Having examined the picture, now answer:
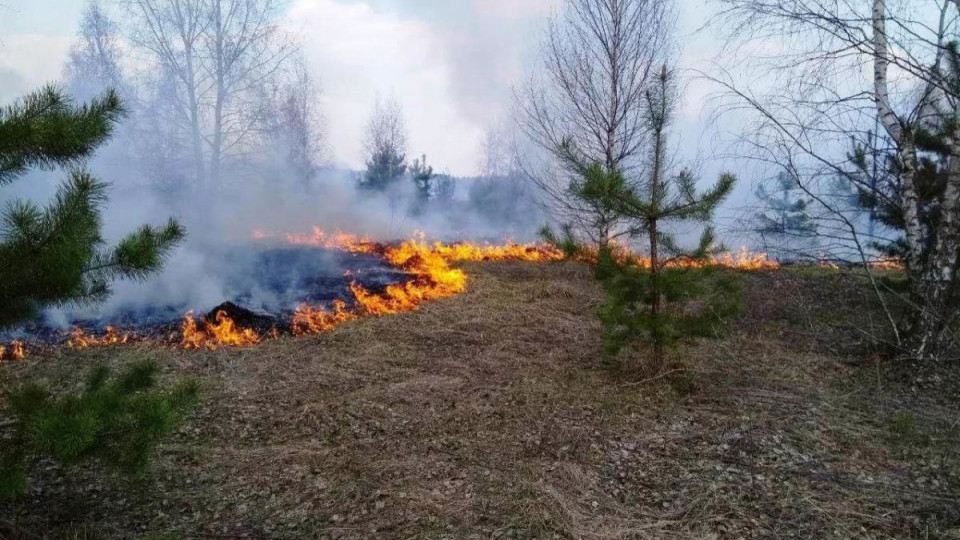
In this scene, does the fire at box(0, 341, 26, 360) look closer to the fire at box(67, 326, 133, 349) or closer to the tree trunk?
the fire at box(67, 326, 133, 349)

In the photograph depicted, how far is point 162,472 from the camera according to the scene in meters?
4.02

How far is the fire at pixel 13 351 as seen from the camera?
6.12m

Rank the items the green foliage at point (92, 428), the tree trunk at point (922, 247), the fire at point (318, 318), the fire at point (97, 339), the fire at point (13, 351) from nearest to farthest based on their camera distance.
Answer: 1. the green foliage at point (92, 428)
2. the tree trunk at point (922, 247)
3. the fire at point (13, 351)
4. the fire at point (97, 339)
5. the fire at point (318, 318)

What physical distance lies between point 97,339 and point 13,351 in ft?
2.70

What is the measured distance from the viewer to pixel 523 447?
435 centimetres

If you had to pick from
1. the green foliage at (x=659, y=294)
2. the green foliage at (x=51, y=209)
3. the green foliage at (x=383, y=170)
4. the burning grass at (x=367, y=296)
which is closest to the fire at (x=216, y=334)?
the burning grass at (x=367, y=296)

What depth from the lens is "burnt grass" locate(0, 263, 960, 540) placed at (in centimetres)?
338

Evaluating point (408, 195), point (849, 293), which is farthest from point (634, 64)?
point (408, 195)

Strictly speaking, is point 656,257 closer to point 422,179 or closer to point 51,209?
point 51,209

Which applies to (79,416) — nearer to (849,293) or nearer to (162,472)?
(162,472)

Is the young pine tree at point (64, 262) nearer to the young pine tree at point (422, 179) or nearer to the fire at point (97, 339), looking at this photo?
the fire at point (97, 339)

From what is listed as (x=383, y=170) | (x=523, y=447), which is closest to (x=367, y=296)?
(x=523, y=447)

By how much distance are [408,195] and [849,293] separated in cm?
2076

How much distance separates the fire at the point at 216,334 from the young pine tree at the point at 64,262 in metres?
3.89
